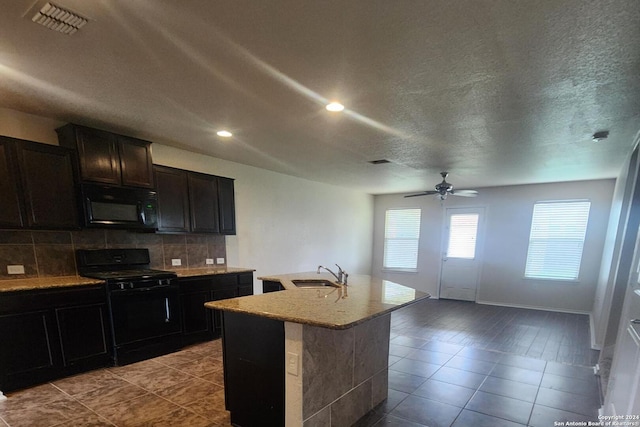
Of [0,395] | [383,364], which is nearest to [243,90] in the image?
[383,364]

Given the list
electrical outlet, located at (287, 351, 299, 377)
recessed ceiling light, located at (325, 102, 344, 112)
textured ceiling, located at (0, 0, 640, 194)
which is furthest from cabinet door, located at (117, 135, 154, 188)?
electrical outlet, located at (287, 351, 299, 377)

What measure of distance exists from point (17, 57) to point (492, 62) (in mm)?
2837

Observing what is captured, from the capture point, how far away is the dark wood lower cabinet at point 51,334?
238 cm

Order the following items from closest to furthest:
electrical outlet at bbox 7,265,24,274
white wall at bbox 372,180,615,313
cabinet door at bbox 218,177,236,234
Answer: electrical outlet at bbox 7,265,24,274
cabinet door at bbox 218,177,236,234
white wall at bbox 372,180,615,313

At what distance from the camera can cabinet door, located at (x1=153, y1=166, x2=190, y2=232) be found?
3451mm

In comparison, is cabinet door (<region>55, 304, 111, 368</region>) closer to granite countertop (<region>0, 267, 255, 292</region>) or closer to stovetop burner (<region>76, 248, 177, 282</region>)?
granite countertop (<region>0, 267, 255, 292</region>)

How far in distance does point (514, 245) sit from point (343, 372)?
553cm

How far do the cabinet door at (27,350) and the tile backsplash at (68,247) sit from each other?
535 millimetres

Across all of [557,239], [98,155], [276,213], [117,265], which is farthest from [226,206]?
[557,239]

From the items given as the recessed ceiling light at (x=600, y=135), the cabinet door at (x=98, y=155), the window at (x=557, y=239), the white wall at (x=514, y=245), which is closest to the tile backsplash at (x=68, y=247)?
the cabinet door at (x=98, y=155)

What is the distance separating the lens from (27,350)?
245cm

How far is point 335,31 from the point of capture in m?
1.44

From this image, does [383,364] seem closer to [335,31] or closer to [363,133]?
[363,133]

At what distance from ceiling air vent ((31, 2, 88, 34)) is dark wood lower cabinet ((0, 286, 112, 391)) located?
220 centimetres
